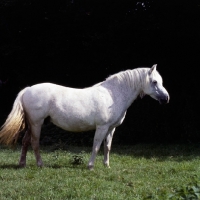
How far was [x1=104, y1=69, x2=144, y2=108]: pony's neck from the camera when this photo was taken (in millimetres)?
7965

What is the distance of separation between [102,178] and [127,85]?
6.41 ft

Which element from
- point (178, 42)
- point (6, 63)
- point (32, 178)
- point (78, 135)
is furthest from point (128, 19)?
point (32, 178)

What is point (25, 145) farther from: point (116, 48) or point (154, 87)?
point (116, 48)

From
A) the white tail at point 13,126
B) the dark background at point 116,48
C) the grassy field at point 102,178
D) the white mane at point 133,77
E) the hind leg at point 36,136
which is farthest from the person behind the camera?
the dark background at point 116,48

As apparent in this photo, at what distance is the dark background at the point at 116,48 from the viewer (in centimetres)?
1321

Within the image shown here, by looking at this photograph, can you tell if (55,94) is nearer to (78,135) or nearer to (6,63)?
(78,135)

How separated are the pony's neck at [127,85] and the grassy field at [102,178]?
4.09ft

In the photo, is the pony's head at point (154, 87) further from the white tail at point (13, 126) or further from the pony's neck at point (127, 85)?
the white tail at point (13, 126)

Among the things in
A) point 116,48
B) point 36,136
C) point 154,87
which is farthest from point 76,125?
point 116,48

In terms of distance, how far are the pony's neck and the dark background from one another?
524 cm

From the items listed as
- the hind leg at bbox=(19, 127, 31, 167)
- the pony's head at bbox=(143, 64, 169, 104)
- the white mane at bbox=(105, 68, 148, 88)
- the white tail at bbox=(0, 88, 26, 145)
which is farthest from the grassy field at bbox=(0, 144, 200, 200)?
the white mane at bbox=(105, 68, 148, 88)

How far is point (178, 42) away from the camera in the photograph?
13445 mm

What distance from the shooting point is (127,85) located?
26.3ft

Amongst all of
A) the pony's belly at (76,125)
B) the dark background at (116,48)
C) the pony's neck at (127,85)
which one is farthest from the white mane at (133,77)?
the dark background at (116,48)
